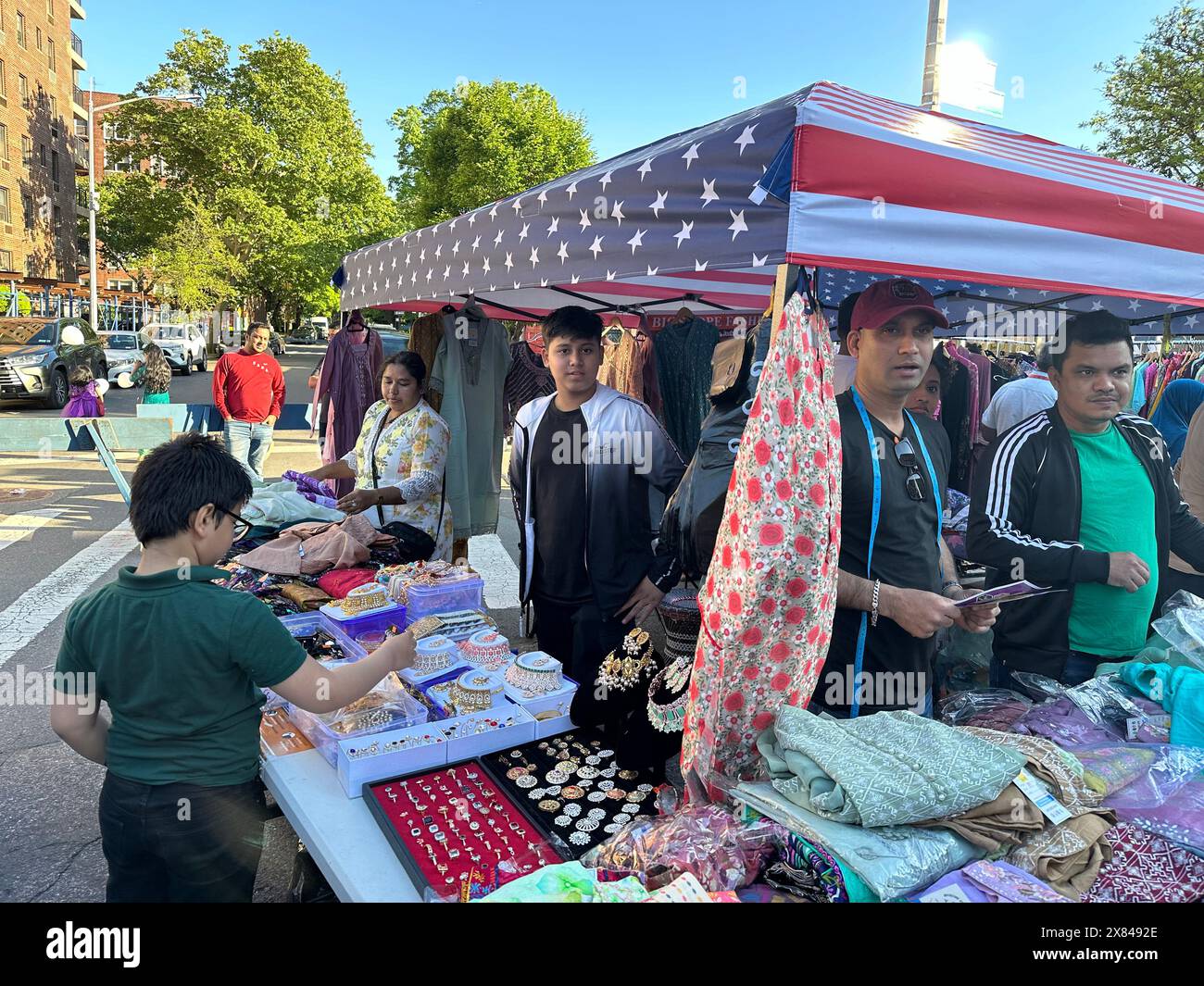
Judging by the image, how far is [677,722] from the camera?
239cm

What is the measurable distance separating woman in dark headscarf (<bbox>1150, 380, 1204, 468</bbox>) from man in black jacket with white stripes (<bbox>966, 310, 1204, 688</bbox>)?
14.9 ft

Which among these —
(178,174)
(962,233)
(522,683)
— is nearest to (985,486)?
(962,233)

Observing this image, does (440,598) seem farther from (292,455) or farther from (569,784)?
(292,455)

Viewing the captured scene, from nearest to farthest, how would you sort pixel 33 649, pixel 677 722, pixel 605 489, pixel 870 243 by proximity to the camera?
1. pixel 870 243
2. pixel 677 722
3. pixel 605 489
4. pixel 33 649

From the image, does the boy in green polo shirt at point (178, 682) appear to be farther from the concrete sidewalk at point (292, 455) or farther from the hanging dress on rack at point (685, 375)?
the concrete sidewalk at point (292, 455)

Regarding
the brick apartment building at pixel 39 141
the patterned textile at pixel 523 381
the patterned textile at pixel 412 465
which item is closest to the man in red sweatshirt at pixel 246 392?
the patterned textile at pixel 523 381

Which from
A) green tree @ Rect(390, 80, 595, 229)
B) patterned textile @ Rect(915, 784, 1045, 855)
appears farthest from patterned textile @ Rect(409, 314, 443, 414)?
green tree @ Rect(390, 80, 595, 229)

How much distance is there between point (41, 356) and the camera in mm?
17359

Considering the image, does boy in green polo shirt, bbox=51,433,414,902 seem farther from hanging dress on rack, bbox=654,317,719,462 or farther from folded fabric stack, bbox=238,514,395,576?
hanging dress on rack, bbox=654,317,719,462

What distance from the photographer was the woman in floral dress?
177 inches

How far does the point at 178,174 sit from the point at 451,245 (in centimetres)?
4230

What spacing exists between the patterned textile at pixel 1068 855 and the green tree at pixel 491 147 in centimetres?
3188

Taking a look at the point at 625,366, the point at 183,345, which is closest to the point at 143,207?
the point at 183,345
